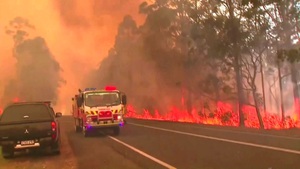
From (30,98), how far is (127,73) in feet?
96.5

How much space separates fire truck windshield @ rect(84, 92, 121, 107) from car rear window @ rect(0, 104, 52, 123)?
566 cm

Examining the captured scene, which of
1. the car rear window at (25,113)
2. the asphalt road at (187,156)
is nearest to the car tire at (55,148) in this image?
the asphalt road at (187,156)

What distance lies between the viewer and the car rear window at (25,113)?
13.5 metres

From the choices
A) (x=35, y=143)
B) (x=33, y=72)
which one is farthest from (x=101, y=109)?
(x=33, y=72)

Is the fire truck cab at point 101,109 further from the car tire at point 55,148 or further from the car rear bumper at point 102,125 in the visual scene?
the car tire at point 55,148

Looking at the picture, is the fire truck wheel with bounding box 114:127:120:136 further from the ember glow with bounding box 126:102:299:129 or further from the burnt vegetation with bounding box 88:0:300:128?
the ember glow with bounding box 126:102:299:129

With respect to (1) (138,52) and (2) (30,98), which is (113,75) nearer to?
(1) (138,52)

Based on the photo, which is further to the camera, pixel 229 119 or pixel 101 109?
pixel 229 119

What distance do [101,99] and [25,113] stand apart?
21.2 ft

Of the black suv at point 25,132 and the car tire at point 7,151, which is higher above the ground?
the black suv at point 25,132

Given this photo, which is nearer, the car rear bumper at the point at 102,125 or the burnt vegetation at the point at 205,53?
the car rear bumper at the point at 102,125

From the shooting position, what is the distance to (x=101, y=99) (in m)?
20.0

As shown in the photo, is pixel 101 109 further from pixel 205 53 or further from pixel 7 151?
pixel 205 53

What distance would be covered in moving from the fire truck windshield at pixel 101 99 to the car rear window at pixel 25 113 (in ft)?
18.6
